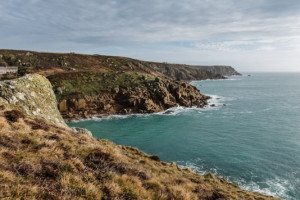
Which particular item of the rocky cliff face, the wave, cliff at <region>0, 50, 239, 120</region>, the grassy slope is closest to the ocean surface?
the wave

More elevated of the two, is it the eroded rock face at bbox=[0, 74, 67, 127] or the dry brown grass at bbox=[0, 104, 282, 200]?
the eroded rock face at bbox=[0, 74, 67, 127]

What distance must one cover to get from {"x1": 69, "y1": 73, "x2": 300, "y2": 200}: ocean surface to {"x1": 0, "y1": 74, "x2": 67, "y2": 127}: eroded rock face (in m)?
17.8

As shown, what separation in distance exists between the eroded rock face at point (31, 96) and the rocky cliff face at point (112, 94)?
3006 centimetres

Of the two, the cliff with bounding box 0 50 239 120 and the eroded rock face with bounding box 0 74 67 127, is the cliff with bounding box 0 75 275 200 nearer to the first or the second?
the eroded rock face with bounding box 0 74 67 127

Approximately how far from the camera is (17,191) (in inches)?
229

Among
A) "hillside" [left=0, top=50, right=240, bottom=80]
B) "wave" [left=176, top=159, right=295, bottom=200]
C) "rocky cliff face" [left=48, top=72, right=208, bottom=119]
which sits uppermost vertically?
"hillside" [left=0, top=50, right=240, bottom=80]

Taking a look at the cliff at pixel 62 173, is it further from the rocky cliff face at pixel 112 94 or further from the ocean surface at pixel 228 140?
the rocky cliff face at pixel 112 94

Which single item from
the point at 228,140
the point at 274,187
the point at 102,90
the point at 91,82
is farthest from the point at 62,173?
the point at 91,82

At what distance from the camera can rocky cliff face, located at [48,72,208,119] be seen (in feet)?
177

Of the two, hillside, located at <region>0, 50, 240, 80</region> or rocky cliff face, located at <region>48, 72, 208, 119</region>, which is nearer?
rocky cliff face, located at <region>48, 72, 208, 119</region>

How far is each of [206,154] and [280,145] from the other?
14685 mm

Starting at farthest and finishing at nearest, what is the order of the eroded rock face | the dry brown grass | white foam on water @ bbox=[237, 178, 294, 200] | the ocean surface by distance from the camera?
the ocean surface → white foam on water @ bbox=[237, 178, 294, 200] → the eroded rock face → the dry brown grass

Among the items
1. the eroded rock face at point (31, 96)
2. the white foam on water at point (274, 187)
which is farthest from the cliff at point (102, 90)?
the white foam on water at point (274, 187)

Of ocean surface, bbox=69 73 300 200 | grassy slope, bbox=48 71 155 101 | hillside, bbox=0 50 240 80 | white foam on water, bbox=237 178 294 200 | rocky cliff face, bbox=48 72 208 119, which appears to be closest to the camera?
white foam on water, bbox=237 178 294 200
